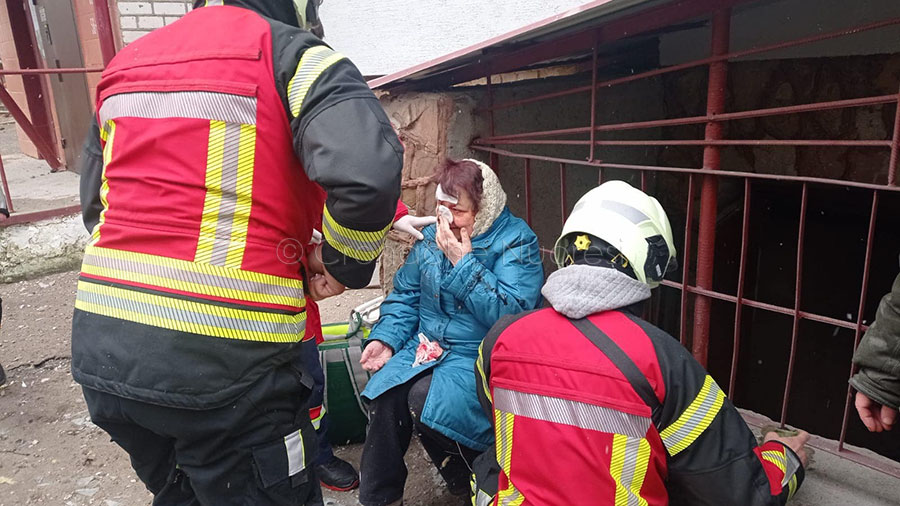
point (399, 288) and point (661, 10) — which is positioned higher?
point (661, 10)

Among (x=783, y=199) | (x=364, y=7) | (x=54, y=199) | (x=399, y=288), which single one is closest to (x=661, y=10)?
(x=399, y=288)

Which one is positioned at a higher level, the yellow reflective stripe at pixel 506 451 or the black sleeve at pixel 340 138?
the black sleeve at pixel 340 138

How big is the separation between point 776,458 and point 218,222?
170 centimetres

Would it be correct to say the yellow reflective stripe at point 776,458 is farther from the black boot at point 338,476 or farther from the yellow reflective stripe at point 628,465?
the black boot at point 338,476

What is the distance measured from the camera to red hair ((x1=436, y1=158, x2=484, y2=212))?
107 inches

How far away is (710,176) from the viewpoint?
2.45m

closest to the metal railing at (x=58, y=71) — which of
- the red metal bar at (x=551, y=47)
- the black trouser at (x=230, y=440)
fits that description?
the red metal bar at (x=551, y=47)

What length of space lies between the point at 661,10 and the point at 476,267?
1136 millimetres

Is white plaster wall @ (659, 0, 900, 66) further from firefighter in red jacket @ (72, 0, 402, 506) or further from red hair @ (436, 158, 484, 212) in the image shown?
firefighter in red jacket @ (72, 0, 402, 506)

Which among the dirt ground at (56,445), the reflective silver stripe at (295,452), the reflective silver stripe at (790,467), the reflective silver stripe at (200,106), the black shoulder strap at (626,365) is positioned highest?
the reflective silver stripe at (200,106)

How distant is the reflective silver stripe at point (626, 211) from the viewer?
1.75 meters

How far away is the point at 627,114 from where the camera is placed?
4.17m

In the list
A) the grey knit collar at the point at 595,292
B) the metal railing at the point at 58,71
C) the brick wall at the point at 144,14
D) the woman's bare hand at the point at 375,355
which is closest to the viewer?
the grey knit collar at the point at 595,292

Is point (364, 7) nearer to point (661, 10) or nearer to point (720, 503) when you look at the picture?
point (661, 10)
